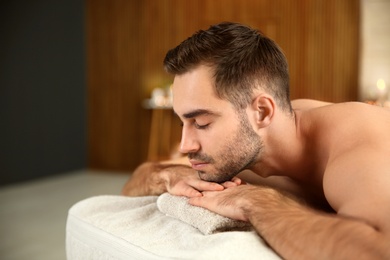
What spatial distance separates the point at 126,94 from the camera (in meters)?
6.12

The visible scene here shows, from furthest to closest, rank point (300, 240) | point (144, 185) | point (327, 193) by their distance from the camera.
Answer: point (144, 185) < point (327, 193) < point (300, 240)

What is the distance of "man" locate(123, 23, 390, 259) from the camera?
906 mm

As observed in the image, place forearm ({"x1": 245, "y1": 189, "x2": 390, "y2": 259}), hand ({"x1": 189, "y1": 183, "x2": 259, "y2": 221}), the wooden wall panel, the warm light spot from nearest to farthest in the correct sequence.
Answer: forearm ({"x1": 245, "y1": 189, "x2": 390, "y2": 259}) → hand ({"x1": 189, "y1": 183, "x2": 259, "y2": 221}) → the warm light spot → the wooden wall panel

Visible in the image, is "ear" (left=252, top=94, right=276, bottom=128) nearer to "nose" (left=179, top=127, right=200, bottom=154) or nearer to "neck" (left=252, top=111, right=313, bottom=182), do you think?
"neck" (left=252, top=111, right=313, bottom=182)

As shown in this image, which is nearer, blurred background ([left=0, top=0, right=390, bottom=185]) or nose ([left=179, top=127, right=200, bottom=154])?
nose ([left=179, top=127, right=200, bottom=154])

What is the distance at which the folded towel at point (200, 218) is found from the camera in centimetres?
100

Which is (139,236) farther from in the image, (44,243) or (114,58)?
(114,58)

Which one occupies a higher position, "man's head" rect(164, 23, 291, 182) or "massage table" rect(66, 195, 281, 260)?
"man's head" rect(164, 23, 291, 182)

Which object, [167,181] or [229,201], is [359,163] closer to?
[229,201]

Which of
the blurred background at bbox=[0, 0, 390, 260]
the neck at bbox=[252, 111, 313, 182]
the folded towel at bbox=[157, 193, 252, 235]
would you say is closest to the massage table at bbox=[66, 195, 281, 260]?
the folded towel at bbox=[157, 193, 252, 235]

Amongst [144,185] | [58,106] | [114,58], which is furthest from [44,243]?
[114,58]

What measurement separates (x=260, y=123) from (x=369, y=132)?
27 centimetres

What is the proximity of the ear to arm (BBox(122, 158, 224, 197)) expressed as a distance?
0.20m

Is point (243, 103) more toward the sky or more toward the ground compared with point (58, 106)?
more toward the sky
